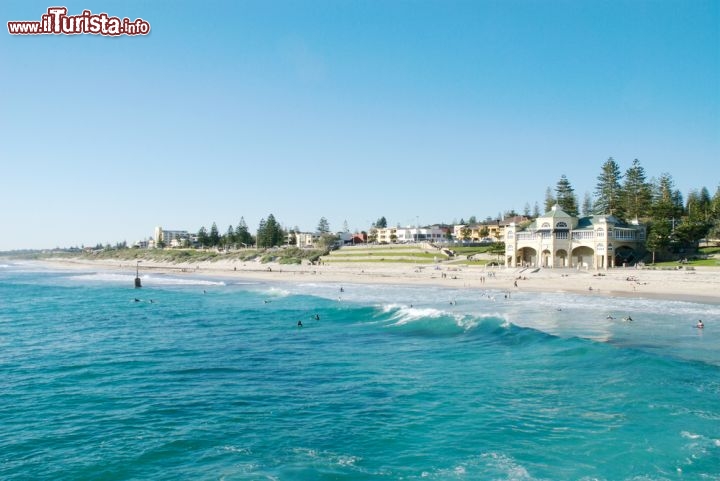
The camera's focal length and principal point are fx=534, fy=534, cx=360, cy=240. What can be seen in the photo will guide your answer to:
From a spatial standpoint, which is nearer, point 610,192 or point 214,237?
point 610,192

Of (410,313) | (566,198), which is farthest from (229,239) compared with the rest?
(410,313)

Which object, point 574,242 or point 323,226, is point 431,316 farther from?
point 323,226

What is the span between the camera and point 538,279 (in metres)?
56.7

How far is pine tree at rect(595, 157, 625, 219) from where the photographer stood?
269 feet

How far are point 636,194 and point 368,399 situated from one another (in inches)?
3092

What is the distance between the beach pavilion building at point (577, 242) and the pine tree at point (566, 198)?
1679 cm

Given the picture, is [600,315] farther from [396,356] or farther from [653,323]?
[396,356]

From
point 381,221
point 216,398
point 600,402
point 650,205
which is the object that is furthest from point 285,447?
point 381,221

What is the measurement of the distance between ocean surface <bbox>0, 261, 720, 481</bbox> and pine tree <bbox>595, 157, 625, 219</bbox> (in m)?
54.6

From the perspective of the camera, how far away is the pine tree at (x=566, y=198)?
85.8m

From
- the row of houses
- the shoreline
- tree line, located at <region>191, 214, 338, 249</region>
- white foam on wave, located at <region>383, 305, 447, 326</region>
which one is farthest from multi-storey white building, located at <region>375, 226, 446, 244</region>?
white foam on wave, located at <region>383, 305, 447, 326</region>

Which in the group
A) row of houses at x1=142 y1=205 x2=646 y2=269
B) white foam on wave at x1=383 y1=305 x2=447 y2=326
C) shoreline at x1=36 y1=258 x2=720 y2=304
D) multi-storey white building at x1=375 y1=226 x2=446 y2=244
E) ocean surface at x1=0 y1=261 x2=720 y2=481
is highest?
multi-storey white building at x1=375 y1=226 x2=446 y2=244

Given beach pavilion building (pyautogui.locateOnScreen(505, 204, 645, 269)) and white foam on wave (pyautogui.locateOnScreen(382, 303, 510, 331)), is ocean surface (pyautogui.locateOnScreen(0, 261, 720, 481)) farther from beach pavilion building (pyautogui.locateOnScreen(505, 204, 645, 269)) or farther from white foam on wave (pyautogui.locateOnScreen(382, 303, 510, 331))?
beach pavilion building (pyautogui.locateOnScreen(505, 204, 645, 269))

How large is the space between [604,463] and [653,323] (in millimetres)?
20701
